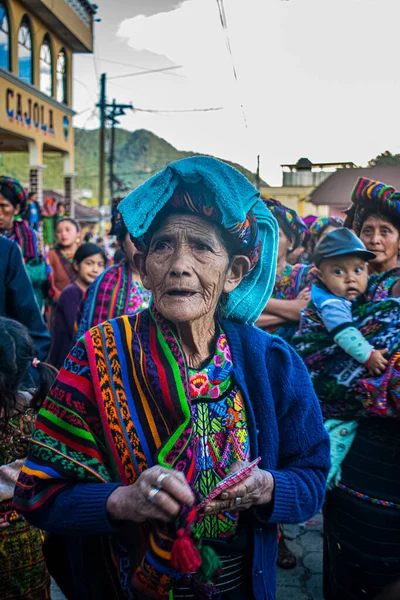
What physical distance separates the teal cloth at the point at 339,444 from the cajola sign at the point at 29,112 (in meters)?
15.7

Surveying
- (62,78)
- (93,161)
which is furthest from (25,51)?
(93,161)

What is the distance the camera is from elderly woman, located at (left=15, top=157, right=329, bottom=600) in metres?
1.39

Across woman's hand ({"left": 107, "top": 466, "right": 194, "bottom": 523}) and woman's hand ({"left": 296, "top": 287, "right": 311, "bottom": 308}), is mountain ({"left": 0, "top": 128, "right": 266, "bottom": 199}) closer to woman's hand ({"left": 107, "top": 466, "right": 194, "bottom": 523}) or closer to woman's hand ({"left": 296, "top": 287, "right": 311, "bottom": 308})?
woman's hand ({"left": 296, "top": 287, "right": 311, "bottom": 308})

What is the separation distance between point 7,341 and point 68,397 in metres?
0.91

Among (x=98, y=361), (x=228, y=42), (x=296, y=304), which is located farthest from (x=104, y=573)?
(x=296, y=304)

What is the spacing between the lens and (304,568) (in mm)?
3400

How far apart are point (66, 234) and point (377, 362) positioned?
4866 millimetres

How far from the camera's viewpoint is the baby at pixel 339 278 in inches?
107

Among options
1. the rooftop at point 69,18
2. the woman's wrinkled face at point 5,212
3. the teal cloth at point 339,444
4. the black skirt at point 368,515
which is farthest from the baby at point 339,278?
the rooftop at point 69,18

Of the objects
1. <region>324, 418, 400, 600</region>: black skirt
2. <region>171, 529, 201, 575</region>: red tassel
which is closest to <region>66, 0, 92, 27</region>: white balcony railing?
<region>324, 418, 400, 600</region>: black skirt

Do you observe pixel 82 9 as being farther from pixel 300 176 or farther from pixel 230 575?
pixel 230 575

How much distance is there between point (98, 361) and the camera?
147 cm

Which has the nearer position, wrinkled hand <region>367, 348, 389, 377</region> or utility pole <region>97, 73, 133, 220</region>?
wrinkled hand <region>367, 348, 389, 377</region>

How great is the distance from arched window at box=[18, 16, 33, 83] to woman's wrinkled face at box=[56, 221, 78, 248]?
12428mm
